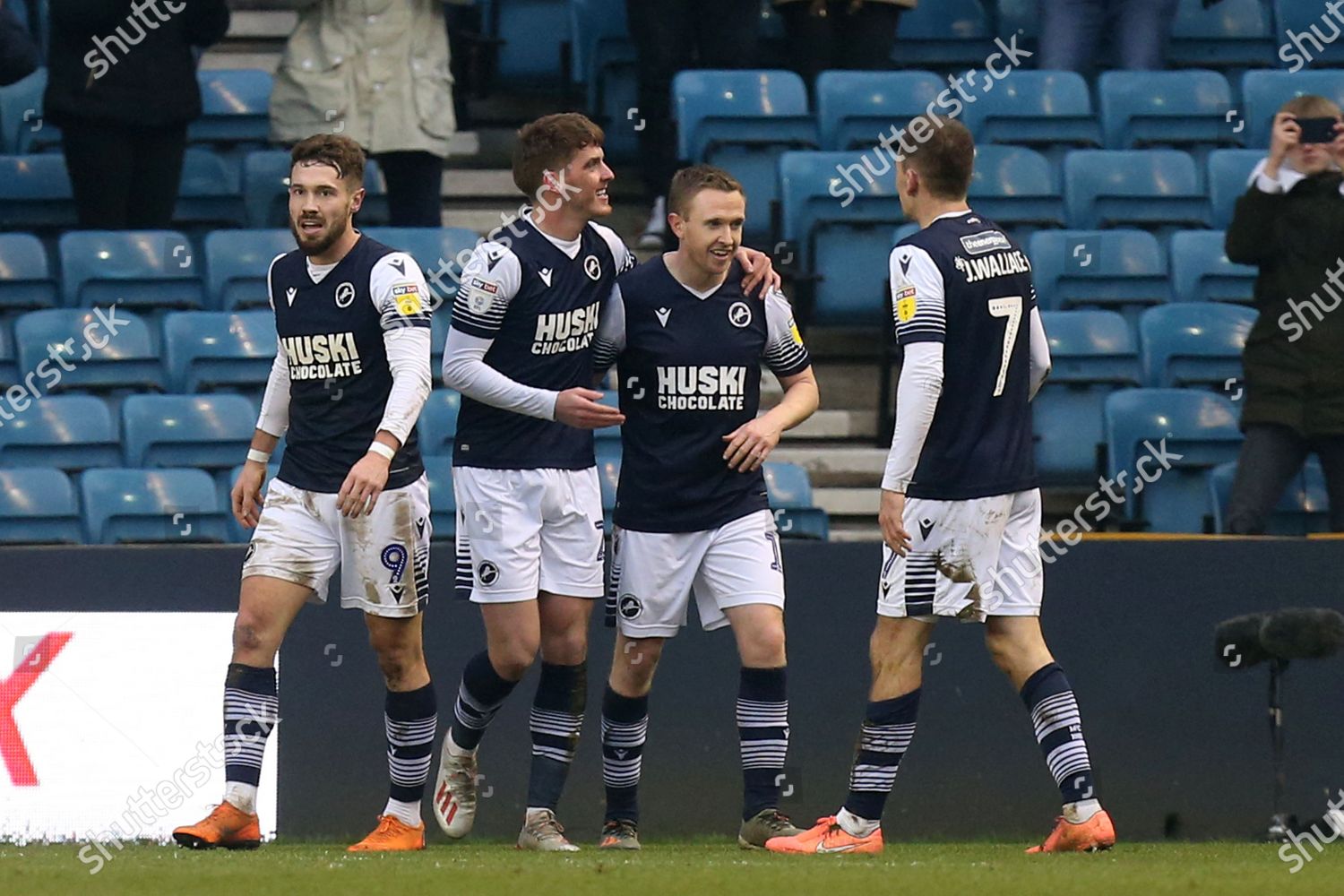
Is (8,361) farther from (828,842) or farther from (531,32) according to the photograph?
(828,842)

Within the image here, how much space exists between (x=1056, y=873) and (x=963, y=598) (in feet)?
3.18

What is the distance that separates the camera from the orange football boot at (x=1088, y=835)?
6.29m

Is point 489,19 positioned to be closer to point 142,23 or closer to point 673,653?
point 142,23

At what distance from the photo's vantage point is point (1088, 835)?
6.30m

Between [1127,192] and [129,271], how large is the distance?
475cm

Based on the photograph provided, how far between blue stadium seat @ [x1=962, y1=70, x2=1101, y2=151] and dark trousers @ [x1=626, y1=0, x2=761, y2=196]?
1.24 metres

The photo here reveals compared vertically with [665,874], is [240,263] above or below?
above

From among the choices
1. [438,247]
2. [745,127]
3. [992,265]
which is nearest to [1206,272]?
[745,127]

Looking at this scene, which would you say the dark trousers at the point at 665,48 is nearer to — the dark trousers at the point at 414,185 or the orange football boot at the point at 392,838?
the dark trousers at the point at 414,185

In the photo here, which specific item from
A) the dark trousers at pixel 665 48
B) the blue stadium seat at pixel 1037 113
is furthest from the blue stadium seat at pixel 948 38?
the dark trousers at pixel 665 48

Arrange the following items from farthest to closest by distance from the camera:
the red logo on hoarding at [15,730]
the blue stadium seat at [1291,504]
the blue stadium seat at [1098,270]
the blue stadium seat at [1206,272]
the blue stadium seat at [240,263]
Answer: the blue stadium seat at [1206,272], the blue stadium seat at [1098,270], the blue stadium seat at [240,263], the blue stadium seat at [1291,504], the red logo on hoarding at [15,730]

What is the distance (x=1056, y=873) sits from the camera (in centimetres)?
564

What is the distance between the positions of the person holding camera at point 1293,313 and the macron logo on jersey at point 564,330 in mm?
2965

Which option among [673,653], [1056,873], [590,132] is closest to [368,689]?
[673,653]
